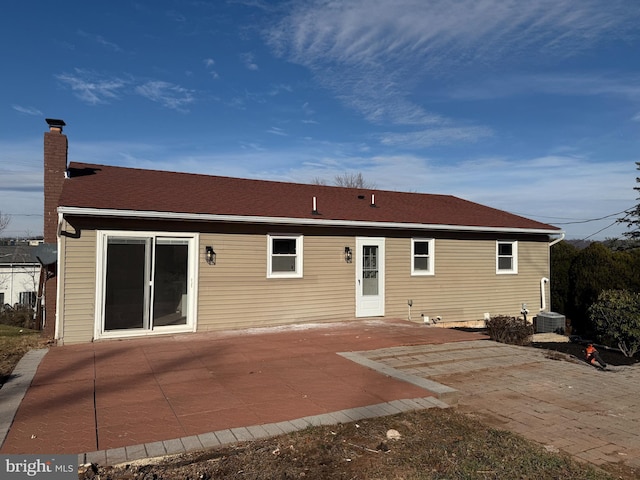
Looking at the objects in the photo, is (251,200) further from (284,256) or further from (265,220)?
(284,256)

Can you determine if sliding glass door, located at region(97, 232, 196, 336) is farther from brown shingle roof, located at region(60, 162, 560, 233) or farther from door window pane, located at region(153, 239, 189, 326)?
brown shingle roof, located at region(60, 162, 560, 233)

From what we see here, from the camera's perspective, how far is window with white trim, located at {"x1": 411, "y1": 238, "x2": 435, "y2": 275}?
12102 millimetres

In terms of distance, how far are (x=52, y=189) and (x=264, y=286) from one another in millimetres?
4999

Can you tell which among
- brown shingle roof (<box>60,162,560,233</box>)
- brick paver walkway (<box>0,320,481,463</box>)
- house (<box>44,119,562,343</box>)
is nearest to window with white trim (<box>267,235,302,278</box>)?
house (<box>44,119,562,343</box>)

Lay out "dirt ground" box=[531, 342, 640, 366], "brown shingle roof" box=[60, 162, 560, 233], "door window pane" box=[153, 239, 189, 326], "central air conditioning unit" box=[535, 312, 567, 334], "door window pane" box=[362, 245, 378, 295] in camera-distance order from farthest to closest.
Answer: "central air conditioning unit" box=[535, 312, 567, 334], "door window pane" box=[362, 245, 378, 295], "brown shingle roof" box=[60, 162, 560, 233], "door window pane" box=[153, 239, 189, 326], "dirt ground" box=[531, 342, 640, 366]

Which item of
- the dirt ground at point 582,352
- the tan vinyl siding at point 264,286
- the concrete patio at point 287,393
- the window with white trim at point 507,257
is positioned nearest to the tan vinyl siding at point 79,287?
the concrete patio at point 287,393

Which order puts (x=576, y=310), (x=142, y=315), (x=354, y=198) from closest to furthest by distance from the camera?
(x=142, y=315) < (x=354, y=198) < (x=576, y=310)

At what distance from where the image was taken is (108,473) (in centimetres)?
331

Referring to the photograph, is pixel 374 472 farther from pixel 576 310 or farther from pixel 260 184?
pixel 576 310

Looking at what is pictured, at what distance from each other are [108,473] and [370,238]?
8735 millimetres

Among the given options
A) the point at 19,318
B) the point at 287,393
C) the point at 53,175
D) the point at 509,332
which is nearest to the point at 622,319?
the point at 509,332

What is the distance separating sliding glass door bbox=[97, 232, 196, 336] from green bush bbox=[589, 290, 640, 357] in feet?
29.5

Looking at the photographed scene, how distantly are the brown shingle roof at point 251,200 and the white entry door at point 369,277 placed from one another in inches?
29.1

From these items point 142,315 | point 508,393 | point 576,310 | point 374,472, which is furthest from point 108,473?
point 576,310
